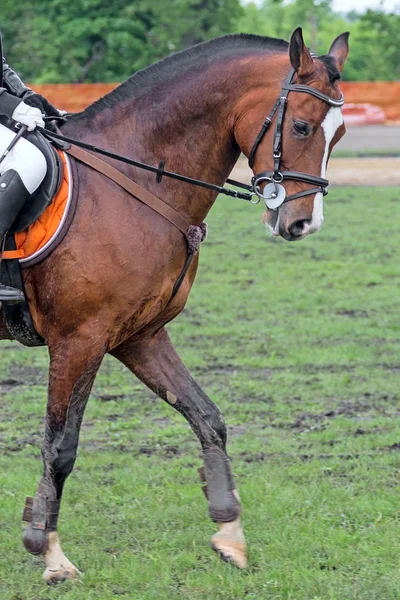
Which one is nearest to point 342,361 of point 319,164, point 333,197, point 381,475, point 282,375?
point 282,375

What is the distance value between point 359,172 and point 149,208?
2007 cm

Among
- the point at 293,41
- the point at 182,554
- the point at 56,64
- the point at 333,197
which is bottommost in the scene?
the point at 182,554

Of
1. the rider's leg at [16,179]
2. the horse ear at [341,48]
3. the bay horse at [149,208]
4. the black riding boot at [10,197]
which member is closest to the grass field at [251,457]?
the bay horse at [149,208]

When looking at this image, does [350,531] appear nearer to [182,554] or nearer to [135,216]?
[182,554]

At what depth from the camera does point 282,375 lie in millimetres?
8953

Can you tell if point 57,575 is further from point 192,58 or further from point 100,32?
point 100,32

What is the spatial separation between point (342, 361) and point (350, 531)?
12.7 ft

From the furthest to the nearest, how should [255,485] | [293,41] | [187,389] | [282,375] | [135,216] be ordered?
[282,375]
[255,485]
[187,389]
[135,216]
[293,41]

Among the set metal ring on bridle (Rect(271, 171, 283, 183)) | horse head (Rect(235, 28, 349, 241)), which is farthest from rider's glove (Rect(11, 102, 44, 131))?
metal ring on bridle (Rect(271, 171, 283, 183))

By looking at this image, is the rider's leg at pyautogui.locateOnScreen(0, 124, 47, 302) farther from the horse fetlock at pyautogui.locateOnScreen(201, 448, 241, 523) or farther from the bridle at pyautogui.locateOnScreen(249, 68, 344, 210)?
the horse fetlock at pyautogui.locateOnScreen(201, 448, 241, 523)

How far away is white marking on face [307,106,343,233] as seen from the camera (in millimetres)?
4902

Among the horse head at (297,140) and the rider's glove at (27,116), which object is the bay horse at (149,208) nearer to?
the horse head at (297,140)

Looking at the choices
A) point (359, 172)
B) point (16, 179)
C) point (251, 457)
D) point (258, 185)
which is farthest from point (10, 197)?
point (359, 172)

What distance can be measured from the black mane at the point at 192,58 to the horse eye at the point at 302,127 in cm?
51
